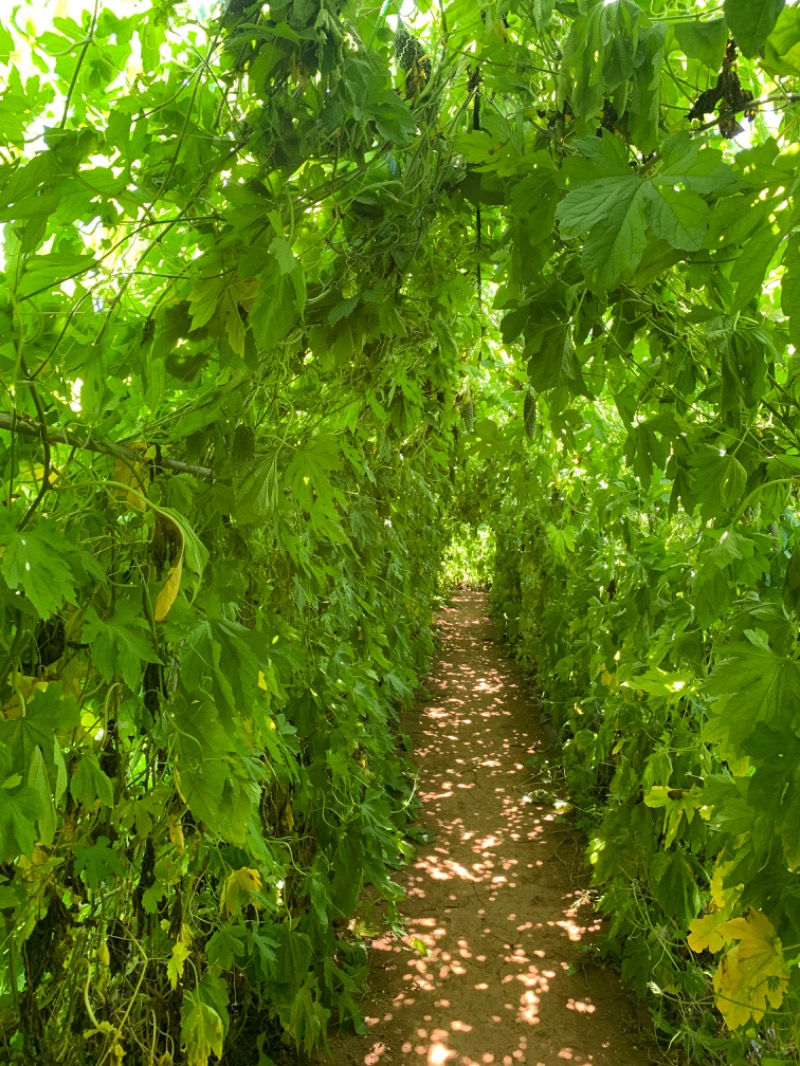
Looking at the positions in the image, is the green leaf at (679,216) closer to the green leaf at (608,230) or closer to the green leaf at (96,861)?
the green leaf at (608,230)

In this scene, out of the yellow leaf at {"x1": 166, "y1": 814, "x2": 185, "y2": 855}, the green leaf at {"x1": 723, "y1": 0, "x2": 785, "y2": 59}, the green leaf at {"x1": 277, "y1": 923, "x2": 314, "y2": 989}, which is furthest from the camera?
the green leaf at {"x1": 277, "y1": 923, "x2": 314, "y2": 989}

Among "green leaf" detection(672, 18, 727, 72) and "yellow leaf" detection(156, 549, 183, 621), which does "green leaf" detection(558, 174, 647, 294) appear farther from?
"yellow leaf" detection(156, 549, 183, 621)

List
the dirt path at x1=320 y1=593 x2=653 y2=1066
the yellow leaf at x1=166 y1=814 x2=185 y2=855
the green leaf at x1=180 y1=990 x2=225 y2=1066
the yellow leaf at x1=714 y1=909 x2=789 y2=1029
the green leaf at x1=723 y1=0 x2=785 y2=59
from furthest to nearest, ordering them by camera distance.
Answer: the dirt path at x1=320 y1=593 x2=653 y2=1066 < the green leaf at x1=180 y1=990 x2=225 y2=1066 < the yellow leaf at x1=166 y1=814 x2=185 y2=855 < the yellow leaf at x1=714 y1=909 x2=789 y2=1029 < the green leaf at x1=723 y1=0 x2=785 y2=59

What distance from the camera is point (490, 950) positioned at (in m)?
3.66

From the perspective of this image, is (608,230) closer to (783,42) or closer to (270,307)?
(783,42)

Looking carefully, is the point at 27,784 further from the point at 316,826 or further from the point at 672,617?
the point at 316,826

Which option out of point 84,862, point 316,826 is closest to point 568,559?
point 316,826

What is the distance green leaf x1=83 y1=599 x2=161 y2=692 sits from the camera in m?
1.13

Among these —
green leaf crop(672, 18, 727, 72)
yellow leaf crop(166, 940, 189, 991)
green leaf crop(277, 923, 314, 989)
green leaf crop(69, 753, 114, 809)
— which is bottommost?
green leaf crop(277, 923, 314, 989)

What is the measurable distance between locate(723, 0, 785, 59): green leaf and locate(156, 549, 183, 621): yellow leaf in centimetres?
91

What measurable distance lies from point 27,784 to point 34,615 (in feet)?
0.80

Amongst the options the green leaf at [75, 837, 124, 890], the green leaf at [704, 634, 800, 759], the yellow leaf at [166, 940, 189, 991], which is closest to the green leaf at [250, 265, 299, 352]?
the green leaf at [704, 634, 800, 759]

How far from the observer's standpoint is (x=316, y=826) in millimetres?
2814

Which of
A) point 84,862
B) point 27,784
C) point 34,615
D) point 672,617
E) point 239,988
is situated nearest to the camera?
point 27,784
